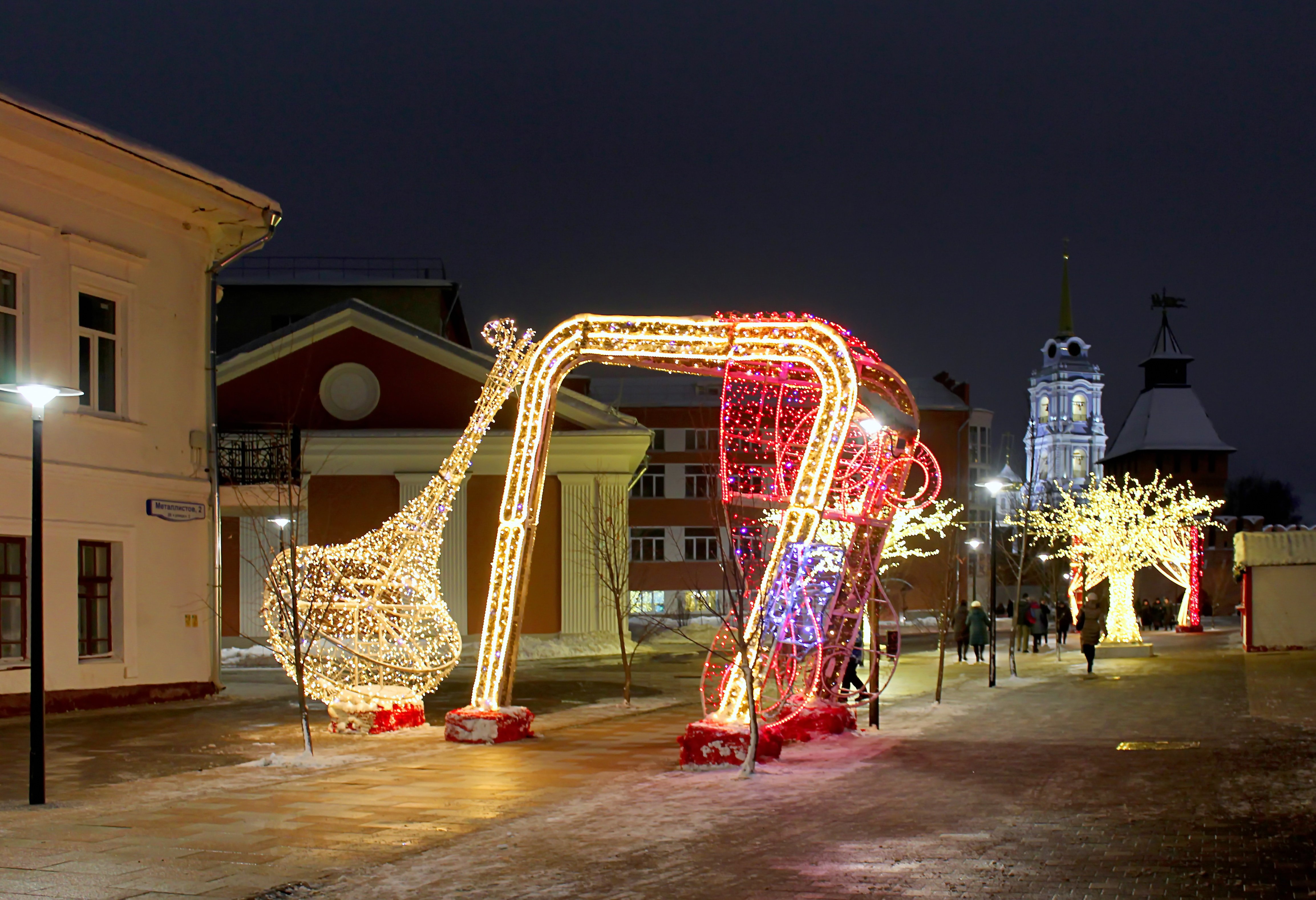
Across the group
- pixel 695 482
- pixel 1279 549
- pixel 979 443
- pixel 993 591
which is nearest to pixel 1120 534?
pixel 1279 549

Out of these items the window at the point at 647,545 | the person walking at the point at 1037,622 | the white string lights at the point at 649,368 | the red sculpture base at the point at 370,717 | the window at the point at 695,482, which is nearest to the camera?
the white string lights at the point at 649,368

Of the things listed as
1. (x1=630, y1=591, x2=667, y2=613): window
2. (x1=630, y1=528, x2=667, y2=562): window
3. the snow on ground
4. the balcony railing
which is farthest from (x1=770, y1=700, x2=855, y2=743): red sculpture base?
(x1=630, y1=528, x2=667, y2=562): window

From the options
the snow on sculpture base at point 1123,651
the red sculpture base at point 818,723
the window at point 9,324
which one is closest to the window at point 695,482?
the snow on sculpture base at point 1123,651

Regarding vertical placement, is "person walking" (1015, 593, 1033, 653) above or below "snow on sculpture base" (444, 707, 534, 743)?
below

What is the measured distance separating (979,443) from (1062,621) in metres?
51.9

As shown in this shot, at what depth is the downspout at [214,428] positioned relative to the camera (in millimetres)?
22391

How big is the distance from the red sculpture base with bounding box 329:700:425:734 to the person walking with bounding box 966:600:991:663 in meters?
16.8

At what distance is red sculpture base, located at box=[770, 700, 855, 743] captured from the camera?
1512cm

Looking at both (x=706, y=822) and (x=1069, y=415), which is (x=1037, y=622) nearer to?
(x=706, y=822)

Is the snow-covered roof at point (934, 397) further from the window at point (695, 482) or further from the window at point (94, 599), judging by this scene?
the window at point (94, 599)

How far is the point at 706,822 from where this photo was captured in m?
10.4

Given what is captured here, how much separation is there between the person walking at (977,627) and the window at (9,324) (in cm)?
1999

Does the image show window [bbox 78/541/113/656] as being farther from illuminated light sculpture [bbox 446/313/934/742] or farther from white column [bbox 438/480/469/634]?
white column [bbox 438/480/469/634]

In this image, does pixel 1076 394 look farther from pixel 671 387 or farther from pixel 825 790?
pixel 825 790
